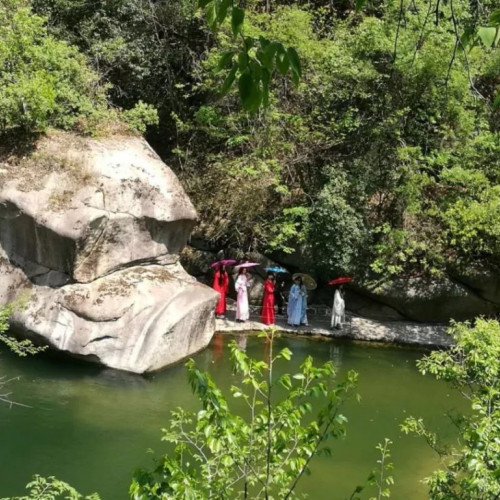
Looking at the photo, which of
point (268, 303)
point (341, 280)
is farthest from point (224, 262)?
point (341, 280)

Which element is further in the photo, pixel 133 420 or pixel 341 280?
pixel 341 280

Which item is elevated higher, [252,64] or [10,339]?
[252,64]

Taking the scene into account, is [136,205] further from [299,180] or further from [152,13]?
[152,13]

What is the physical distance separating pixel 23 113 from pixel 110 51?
398cm

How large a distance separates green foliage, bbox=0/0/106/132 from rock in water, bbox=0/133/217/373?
572 mm

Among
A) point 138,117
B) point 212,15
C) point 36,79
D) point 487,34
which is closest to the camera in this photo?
point 487,34

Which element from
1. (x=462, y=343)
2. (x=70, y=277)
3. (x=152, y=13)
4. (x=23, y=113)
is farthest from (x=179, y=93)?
(x=462, y=343)

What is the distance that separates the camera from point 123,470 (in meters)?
6.83

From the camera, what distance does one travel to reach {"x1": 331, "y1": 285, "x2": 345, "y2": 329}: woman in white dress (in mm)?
12375

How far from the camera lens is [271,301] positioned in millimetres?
12883

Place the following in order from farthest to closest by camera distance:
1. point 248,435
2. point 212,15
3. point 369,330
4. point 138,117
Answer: point 369,330 < point 138,117 < point 248,435 < point 212,15

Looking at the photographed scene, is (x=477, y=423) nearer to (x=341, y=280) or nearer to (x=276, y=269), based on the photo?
(x=341, y=280)

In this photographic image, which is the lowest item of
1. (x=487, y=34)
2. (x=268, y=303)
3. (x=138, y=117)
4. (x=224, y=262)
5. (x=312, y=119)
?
(x=268, y=303)

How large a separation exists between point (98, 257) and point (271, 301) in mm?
4046
